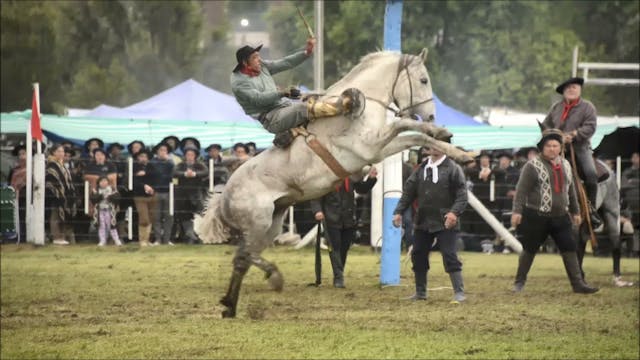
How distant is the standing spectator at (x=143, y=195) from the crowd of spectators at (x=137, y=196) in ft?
0.08

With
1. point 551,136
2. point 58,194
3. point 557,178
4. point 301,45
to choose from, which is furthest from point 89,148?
point 551,136

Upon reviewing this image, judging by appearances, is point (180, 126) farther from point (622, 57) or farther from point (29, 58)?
point (622, 57)

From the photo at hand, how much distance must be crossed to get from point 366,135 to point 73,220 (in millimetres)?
20163

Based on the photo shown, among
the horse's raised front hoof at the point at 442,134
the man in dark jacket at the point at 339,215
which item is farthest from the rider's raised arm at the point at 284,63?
the man in dark jacket at the point at 339,215

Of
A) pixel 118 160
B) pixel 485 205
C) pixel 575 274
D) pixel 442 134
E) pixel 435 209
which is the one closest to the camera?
pixel 442 134

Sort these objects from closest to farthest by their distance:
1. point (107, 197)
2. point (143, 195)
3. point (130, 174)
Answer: point (143, 195), point (107, 197), point (130, 174)

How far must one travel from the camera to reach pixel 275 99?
7207mm

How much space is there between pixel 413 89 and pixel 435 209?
910 centimetres

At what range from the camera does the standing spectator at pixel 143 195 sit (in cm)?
2392

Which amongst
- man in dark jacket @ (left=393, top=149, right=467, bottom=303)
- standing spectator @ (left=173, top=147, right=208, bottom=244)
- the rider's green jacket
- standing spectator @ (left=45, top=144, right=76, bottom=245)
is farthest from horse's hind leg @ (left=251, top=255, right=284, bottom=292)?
standing spectator @ (left=45, top=144, right=76, bottom=245)

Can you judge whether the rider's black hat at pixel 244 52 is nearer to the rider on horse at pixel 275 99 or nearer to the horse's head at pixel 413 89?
the rider on horse at pixel 275 99

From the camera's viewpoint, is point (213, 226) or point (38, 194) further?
point (38, 194)

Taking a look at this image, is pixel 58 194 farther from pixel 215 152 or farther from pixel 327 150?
pixel 327 150

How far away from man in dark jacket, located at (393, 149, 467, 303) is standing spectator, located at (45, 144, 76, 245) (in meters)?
11.2
